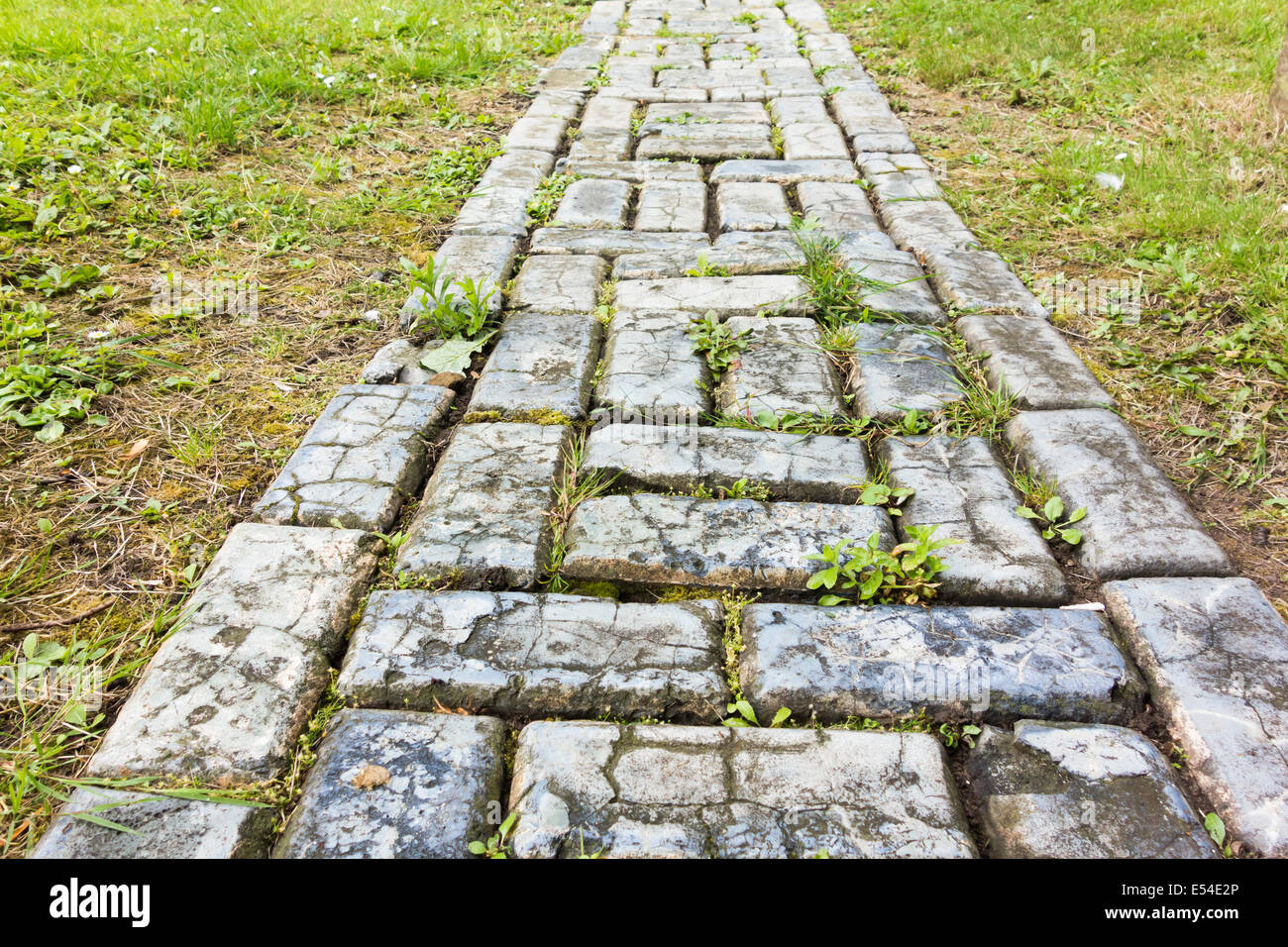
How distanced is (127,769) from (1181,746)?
6.00 feet

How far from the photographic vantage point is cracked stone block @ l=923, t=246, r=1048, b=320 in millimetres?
2773

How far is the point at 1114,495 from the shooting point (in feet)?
6.62

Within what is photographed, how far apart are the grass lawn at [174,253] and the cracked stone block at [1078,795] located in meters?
1.19

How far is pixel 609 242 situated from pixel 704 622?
1892 mm

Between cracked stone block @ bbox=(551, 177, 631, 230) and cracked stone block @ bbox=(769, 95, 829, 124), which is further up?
cracked stone block @ bbox=(769, 95, 829, 124)

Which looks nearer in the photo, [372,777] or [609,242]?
[372,777]

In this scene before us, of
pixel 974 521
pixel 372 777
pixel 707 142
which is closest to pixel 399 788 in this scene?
pixel 372 777

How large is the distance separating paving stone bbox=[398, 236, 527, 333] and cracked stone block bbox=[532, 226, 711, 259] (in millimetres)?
128

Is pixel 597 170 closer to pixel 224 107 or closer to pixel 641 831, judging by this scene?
pixel 224 107

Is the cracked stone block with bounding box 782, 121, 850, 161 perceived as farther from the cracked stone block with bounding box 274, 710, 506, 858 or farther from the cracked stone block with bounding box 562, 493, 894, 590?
the cracked stone block with bounding box 274, 710, 506, 858

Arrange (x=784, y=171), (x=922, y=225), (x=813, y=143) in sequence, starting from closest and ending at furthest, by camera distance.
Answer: (x=922, y=225) < (x=784, y=171) < (x=813, y=143)

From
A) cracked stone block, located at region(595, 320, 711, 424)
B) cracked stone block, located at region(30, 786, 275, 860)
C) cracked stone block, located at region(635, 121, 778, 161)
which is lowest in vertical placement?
cracked stone block, located at region(30, 786, 275, 860)

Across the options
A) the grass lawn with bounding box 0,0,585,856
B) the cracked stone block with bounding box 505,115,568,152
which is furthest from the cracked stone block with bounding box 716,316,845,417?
the cracked stone block with bounding box 505,115,568,152

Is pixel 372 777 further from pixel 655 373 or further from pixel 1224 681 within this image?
pixel 1224 681
